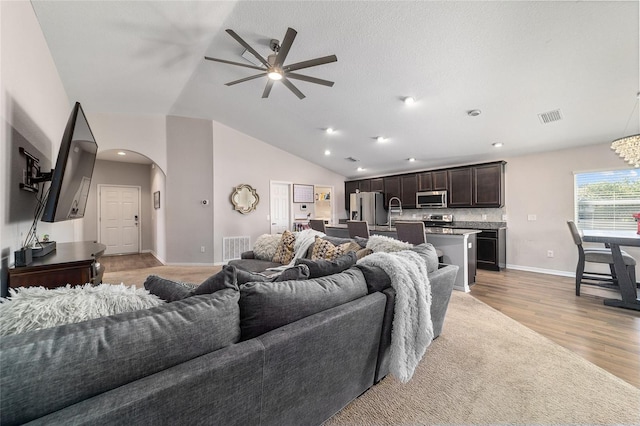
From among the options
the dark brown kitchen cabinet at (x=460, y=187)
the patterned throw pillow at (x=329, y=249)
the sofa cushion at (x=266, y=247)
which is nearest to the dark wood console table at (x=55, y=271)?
the sofa cushion at (x=266, y=247)

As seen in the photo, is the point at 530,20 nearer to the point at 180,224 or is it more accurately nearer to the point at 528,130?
the point at 528,130

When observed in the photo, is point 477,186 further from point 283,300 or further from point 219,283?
point 219,283

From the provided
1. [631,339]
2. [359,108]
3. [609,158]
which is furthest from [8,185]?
[609,158]

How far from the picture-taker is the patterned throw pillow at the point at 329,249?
2.73 metres

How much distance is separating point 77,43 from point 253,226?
4170 mm

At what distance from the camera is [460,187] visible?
5504 millimetres

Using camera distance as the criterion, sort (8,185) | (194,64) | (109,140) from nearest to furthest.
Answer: (8,185), (194,64), (109,140)

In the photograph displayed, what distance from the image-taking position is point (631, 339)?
2295mm

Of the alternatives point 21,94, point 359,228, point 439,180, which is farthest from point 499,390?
point 439,180

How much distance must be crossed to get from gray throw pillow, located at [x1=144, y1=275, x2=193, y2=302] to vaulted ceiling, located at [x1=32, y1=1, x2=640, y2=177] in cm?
271

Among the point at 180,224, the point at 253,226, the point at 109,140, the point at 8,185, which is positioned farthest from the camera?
the point at 253,226

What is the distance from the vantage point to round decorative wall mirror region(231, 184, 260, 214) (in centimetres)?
595

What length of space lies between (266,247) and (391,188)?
4276 mm

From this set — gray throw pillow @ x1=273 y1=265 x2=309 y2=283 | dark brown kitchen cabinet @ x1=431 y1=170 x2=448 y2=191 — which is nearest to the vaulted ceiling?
dark brown kitchen cabinet @ x1=431 y1=170 x2=448 y2=191
